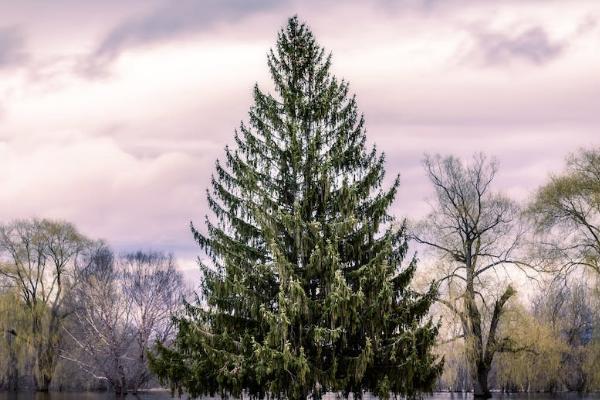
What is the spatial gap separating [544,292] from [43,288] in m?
36.2

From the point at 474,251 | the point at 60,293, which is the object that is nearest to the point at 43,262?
the point at 60,293

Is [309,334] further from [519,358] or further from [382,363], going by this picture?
[519,358]

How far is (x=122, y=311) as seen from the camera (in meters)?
46.2

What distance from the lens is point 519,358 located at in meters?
36.9

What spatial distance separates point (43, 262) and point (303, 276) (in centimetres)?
3707

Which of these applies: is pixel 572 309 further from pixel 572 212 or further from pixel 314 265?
pixel 314 265

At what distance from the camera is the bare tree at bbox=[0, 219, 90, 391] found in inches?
2082

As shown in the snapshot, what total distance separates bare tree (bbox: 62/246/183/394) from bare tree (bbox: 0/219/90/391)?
1358 millimetres

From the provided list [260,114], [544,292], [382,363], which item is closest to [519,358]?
[544,292]

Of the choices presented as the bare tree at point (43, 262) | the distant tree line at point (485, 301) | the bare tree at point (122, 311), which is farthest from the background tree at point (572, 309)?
the bare tree at point (43, 262)

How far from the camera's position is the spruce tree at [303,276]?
66.8 ft

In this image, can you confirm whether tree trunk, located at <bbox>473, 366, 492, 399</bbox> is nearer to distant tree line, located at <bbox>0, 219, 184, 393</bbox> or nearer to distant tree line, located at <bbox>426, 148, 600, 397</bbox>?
distant tree line, located at <bbox>426, 148, 600, 397</bbox>

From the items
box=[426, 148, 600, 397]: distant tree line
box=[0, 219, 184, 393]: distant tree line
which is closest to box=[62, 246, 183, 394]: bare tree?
box=[0, 219, 184, 393]: distant tree line

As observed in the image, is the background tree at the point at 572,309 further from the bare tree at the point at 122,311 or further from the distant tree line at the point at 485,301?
the bare tree at the point at 122,311
